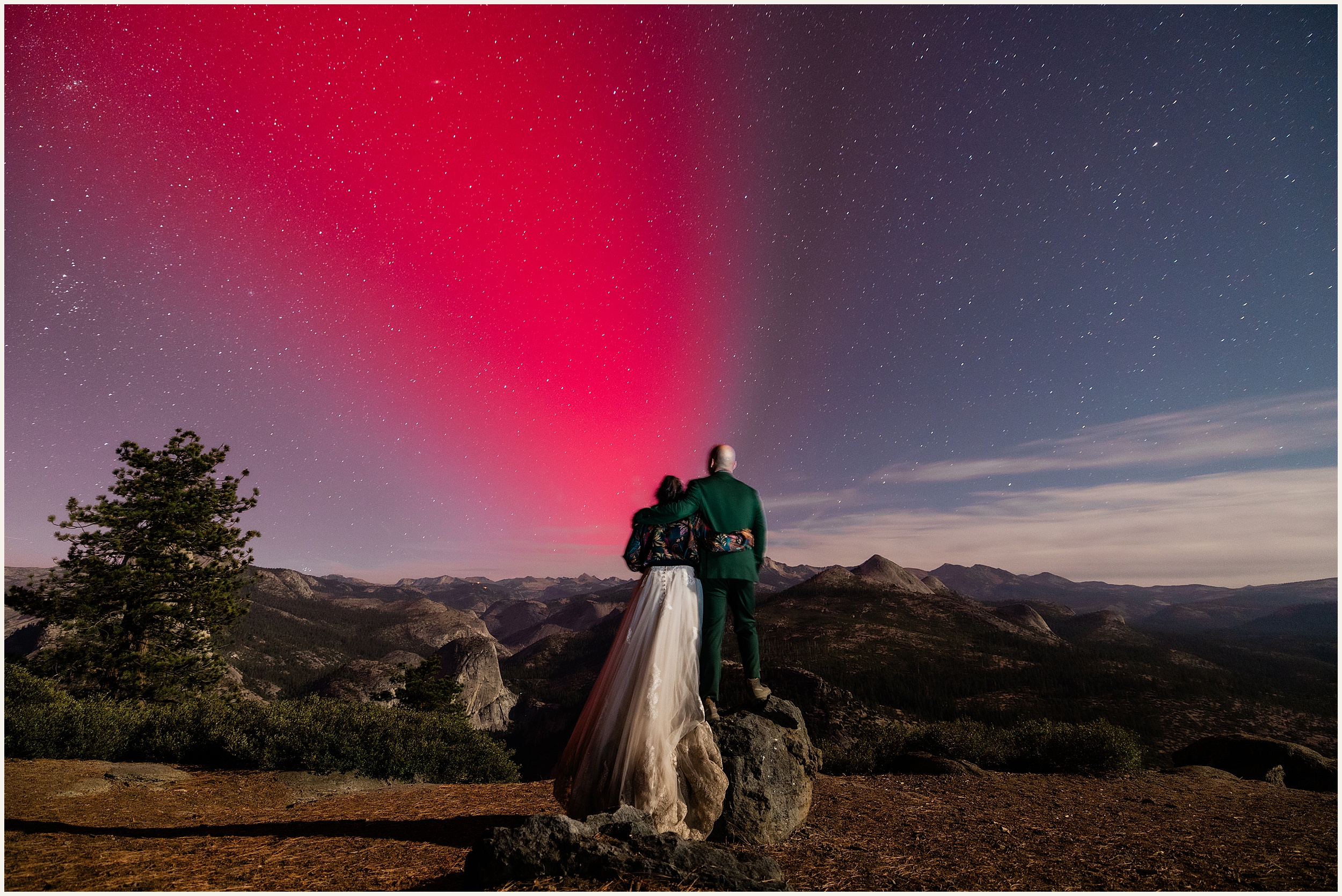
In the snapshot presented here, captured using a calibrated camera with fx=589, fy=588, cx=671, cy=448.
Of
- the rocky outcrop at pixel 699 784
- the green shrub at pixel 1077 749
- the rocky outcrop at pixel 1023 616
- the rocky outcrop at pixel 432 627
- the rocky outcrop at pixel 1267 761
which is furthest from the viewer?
the rocky outcrop at pixel 432 627

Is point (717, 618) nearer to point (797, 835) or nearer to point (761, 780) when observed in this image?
point (761, 780)

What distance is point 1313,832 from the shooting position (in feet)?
24.5

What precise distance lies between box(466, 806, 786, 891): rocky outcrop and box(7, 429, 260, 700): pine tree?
797 inches

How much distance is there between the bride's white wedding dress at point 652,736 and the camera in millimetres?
5289

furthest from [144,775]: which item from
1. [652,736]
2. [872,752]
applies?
[872,752]

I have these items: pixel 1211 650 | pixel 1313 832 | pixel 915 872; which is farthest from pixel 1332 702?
pixel 915 872

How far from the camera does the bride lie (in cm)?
529

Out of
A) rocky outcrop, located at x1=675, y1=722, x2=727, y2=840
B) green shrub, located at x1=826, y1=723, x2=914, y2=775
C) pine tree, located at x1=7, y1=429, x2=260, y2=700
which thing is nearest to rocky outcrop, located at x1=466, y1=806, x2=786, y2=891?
rocky outcrop, located at x1=675, y1=722, x2=727, y2=840

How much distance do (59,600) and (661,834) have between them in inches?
898

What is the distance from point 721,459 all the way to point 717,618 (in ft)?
5.32

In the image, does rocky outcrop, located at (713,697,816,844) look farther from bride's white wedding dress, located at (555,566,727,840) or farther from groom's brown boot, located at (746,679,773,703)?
bride's white wedding dress, located at (555,566,727,840)

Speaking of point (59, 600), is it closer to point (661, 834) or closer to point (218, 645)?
point (218, 645)

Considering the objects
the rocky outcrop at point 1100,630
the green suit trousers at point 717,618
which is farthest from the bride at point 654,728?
the rocky outcrop at point 1100,630

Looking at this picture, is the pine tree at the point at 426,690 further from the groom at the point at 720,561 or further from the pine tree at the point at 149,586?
the groom at the point at 720,561
